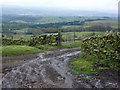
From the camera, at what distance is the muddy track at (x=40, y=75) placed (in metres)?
20.3

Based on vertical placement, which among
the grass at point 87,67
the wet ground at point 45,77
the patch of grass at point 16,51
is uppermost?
Answer: the patch of grass at point 16,51

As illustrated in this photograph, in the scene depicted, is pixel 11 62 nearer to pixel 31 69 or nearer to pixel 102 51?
pixel 31 69

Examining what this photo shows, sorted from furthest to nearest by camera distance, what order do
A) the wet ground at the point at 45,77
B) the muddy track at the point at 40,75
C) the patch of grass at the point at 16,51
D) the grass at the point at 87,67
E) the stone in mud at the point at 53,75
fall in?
the patch of grass at the point at 16,51 → the grass at the point at 87,67 → the stone in mud at the point at 53,75 → the muddy track at the point at 40,75 → the wet ground at the point at 45,77

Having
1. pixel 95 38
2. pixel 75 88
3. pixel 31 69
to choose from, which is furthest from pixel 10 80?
pixel 95 38

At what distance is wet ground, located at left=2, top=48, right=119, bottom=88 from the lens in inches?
792

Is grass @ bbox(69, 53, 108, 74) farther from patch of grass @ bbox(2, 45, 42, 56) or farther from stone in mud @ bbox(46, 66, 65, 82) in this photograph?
patch of grass @ bbox(2, 45, 42, 56)

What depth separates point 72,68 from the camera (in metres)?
26.7

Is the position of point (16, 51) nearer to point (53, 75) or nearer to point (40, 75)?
point (40, 75)

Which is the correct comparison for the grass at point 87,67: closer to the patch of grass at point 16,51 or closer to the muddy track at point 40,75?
the muddy track at point 40,75

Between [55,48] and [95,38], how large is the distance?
12.5 metres

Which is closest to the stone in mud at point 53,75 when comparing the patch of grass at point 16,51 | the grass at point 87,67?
the grass at point 87,67

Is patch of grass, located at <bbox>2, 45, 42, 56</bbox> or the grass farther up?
patch of grass, located at <bbox>2, 45, 42, 56</bbox>

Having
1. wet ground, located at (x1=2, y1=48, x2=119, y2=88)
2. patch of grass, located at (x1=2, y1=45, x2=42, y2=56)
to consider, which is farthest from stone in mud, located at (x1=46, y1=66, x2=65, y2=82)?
patch of grass, located at (x1=2, y1=45, x2=42, y2=56)

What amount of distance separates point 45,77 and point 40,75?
1.13 metres
